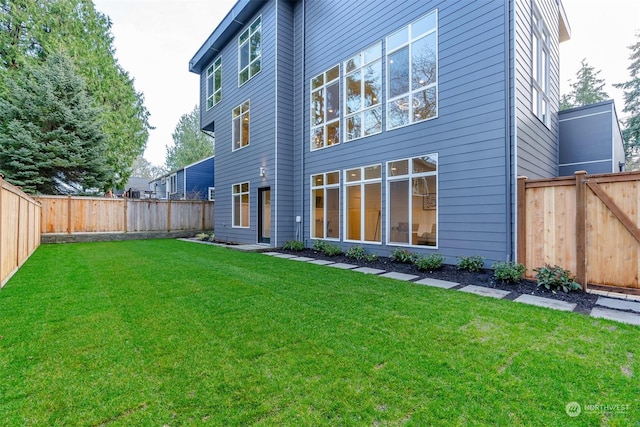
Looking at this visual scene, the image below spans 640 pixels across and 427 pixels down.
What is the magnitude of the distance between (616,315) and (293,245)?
6.66 meters

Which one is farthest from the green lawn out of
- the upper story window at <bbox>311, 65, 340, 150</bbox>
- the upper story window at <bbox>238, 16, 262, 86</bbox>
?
the upper story window at <bbox>238, 16, 262, 86</bbox>

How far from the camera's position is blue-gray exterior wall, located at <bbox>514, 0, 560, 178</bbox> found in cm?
509

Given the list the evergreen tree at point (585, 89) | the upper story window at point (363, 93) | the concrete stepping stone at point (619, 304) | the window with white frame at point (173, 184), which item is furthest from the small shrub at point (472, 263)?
the evergreen tree at point (585, 89)

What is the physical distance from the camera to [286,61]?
9266 millimetres

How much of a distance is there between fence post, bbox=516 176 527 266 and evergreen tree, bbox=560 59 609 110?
2482cm

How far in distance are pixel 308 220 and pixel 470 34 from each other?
5.78 m

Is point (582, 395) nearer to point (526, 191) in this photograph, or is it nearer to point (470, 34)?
point (526, 191)

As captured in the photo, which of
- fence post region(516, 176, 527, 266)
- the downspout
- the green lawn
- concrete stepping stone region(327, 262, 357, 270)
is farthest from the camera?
concrete stepping stone region(327, 262, 357, 270)

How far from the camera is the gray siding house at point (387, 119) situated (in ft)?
16.8

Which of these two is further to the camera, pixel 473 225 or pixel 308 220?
pixel 308 220

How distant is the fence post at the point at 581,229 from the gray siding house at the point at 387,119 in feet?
2.72

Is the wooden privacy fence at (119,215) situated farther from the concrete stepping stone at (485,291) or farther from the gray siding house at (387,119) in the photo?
the concrete stepping stone at (485,291)

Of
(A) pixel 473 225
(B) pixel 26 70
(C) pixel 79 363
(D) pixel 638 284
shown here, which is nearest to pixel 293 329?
(C) pixel 79 363

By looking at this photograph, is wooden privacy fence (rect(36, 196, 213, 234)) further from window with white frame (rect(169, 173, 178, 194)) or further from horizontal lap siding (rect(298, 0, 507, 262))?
horizontal lap siding (rect(298, 0, 507, 262))
